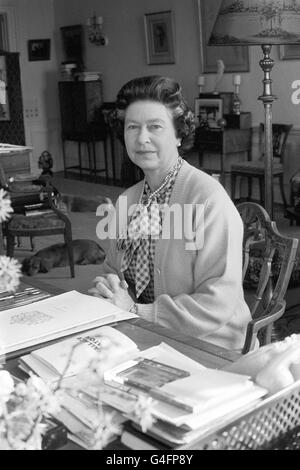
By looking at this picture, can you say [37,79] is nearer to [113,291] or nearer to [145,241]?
[145,241]

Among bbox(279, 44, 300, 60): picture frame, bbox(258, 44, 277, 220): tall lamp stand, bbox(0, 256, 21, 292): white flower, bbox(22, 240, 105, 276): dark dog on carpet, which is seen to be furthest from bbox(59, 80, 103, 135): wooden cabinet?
bbox(0, 256, 21, 292): white flower

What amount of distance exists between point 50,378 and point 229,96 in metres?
6.91

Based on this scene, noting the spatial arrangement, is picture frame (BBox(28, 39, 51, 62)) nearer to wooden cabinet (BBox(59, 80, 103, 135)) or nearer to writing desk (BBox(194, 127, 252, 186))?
wooden cabinet (BBox(59, 80, 103, 135))

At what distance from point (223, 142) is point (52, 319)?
19.8ft

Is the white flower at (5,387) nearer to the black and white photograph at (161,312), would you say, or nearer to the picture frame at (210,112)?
the black and white photograph at (161,312)

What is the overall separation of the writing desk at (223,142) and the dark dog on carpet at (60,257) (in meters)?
2.28

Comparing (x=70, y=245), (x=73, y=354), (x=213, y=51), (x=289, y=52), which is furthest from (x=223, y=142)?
(x=73, y=354)

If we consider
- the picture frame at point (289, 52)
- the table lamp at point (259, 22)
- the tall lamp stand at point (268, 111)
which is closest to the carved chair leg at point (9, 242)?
the tall lamp stand at point (268, 111)

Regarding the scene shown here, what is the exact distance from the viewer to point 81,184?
31.4ft

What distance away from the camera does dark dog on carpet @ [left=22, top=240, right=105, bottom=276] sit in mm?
5512

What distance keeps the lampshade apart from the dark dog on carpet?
3286 millimetres

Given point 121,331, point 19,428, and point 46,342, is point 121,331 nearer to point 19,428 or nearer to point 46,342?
point 46,342

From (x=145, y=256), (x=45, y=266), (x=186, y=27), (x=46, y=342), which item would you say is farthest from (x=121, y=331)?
(x=186, y=27)

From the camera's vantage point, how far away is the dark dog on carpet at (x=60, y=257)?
551 cm
